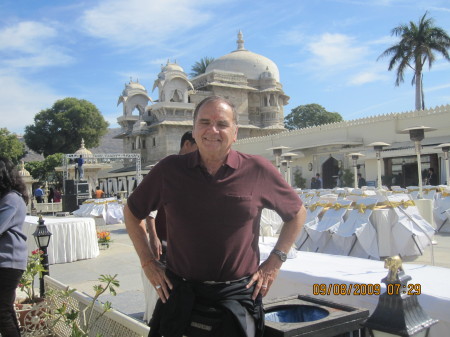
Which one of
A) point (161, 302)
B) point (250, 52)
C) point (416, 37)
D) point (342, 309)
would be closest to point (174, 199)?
point (161, 302)

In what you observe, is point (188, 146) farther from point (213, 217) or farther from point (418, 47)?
point (418, 47)

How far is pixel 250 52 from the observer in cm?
4959

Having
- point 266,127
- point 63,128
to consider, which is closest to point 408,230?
point 266,127

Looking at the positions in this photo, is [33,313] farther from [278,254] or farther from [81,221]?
[81,221]

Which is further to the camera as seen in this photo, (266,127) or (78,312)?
(266,127)

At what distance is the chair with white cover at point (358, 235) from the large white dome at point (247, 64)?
4040 cm

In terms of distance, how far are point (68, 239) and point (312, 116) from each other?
50976mm

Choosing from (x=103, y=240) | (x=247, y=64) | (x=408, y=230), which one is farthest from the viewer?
(x=247, y=64)

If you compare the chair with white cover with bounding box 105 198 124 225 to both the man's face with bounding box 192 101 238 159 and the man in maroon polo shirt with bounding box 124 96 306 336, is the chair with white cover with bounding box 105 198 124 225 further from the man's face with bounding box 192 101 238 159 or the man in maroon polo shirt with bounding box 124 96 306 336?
the man's face with bounding box 192 101 238 159

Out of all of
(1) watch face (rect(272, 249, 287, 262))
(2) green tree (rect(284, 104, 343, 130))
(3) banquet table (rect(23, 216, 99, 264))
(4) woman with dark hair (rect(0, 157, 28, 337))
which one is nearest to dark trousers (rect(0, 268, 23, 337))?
(4) woman with dark hair (rect(0, 157, 28, 337))

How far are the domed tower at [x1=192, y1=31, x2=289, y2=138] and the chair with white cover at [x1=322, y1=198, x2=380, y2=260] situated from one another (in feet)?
115

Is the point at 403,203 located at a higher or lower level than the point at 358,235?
higher

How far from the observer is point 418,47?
99.4 feet

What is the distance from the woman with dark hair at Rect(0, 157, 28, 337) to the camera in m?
3.01
